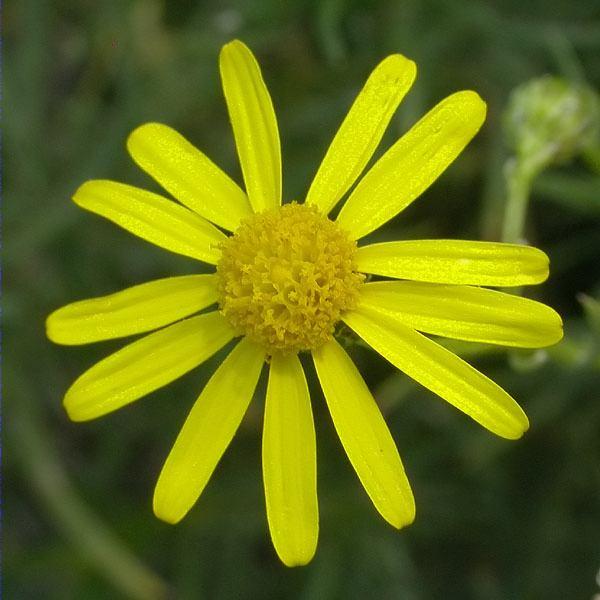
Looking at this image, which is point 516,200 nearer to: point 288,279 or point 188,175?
point 288,279

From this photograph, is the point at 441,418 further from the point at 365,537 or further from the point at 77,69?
the point at 77,69

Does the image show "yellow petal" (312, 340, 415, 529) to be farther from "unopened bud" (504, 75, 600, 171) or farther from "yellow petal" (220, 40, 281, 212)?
"unopened bud" (504, 75, 600, 171)

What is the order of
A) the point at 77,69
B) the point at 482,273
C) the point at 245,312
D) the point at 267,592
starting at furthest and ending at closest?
the point at 77,69 → the point at 267,592 → the point at 245,312 → the point at 482,273

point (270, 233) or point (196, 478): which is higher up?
point (270, 233)

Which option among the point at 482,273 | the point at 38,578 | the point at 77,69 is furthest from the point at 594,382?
the point at 77,69

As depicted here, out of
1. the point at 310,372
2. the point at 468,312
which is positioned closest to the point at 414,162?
the point at 468,312

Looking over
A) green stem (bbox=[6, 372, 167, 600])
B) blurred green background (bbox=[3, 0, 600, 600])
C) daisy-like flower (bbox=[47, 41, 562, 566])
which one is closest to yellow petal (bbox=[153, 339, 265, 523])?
daisy-like flower (bbox=[47, 41, 562, 566])

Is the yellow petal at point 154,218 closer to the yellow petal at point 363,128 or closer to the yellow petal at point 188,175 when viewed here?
the yellow petal at point 188,175

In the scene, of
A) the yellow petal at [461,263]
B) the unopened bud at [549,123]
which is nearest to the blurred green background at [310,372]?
the unopened bud at [549,123]
